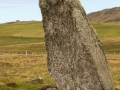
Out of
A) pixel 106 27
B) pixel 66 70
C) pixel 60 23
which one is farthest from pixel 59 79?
pixel 106 27

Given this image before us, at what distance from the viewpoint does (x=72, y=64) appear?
16625 mm

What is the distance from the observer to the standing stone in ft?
52.4

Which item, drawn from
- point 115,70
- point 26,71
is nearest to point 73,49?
point 26,71

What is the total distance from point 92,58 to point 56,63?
254cm

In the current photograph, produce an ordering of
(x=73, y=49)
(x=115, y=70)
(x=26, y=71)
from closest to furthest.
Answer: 1. (x=73, y=49)
2. (x=26, y=71)
3. (x=115, y=70)

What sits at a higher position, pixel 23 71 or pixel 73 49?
pixel 73 49

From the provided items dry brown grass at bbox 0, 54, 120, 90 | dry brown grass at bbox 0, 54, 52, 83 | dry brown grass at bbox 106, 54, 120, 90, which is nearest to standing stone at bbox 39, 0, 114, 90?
dry brown grass at bbox 0, 54, 120, 90

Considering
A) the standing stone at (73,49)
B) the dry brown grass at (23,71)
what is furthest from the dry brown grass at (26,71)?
the standing stone at (73,49)

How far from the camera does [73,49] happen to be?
16.4 metres

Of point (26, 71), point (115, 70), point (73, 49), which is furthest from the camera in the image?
point (115, 70)

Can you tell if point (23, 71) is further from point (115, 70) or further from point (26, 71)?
point (115, 70)

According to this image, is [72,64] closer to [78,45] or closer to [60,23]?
[78,45]

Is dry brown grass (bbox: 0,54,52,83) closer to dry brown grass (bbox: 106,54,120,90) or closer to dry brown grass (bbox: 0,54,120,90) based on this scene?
dry brown grass (bbox: 0,54,120,90)

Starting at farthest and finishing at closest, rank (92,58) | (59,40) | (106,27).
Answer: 1. (106,27)
2. (59,40)
3. (92,58)
